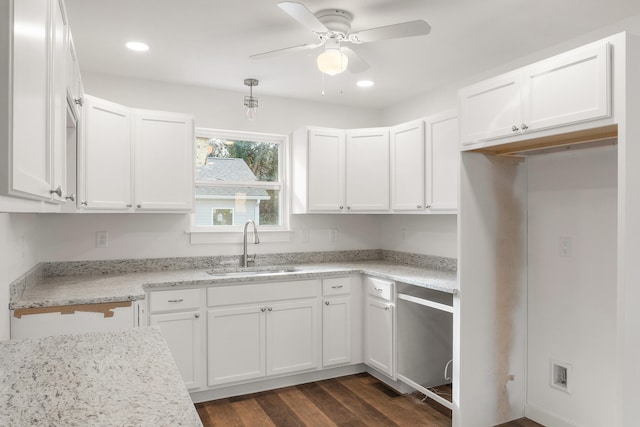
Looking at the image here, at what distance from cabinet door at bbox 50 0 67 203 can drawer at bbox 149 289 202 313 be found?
67.2 inches

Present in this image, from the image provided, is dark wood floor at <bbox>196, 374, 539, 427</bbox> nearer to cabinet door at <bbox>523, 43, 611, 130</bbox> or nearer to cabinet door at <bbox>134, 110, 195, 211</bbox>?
cabinet door at <bbox>134, 110, 195, 211</bbox>

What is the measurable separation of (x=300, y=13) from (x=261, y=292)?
2.04 meters

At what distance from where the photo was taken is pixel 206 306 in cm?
315

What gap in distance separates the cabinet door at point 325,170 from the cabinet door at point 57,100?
2.48 meters

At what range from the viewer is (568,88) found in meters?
2.11

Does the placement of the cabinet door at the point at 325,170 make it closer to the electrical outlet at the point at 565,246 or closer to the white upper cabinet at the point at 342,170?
the white upper cabinet at the point at 342,170

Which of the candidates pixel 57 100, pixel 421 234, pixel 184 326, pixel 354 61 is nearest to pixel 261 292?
pixel 184 326

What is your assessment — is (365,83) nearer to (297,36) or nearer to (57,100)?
(297,36)

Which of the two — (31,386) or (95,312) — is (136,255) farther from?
(31,386)

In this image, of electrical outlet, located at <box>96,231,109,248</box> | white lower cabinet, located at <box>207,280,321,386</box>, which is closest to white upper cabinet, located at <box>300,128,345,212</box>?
white lower cabinet, located at <box>207,280,321,386</box>

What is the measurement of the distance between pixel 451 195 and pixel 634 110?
139 centimetres

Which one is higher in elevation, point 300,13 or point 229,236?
point 300,13

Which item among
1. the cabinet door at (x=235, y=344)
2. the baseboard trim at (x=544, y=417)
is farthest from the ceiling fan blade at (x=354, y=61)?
the baseboard trim at (x=544, y=417)

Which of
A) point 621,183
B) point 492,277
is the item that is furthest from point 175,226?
point 621,183
